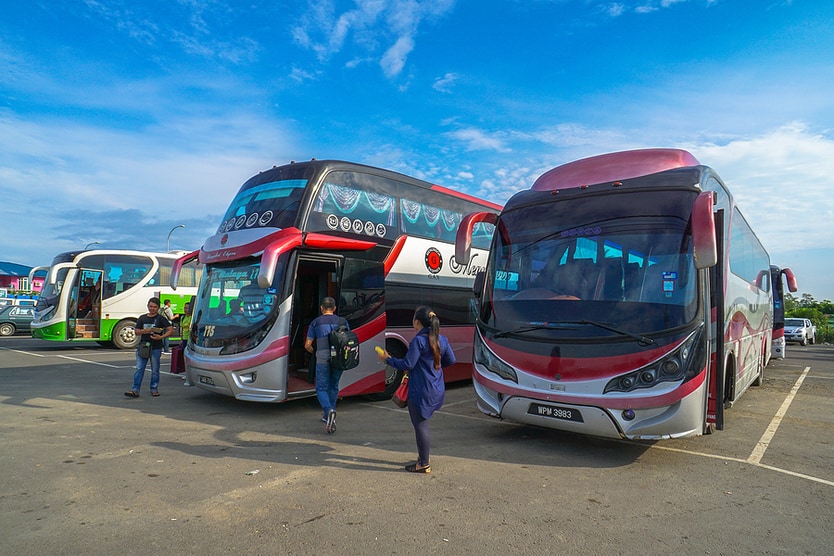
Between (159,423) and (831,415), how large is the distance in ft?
34.8

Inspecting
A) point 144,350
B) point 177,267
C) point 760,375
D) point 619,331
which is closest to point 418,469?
point 619,331

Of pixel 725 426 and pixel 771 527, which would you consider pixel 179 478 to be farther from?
pixel 725 426

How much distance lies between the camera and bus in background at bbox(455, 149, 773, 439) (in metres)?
5.80

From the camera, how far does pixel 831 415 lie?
9312 mm

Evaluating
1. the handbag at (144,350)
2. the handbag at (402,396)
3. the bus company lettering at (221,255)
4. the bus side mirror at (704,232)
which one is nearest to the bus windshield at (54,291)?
the handbag at (144,350)

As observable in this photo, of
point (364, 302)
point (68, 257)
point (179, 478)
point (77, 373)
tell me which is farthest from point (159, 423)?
point (68, 257)

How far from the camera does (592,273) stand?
6477 mm

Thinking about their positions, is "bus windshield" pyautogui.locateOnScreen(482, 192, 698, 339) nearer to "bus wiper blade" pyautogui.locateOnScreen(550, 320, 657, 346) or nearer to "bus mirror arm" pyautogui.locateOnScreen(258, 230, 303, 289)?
"bus wiper blade" pyautogui.locateOnScreen(550, 320, 657, 346)

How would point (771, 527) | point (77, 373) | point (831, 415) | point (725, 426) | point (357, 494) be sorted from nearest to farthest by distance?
point (771, 527), point (357, 494), point (725, 426), point (831, 415), point (77, 373)

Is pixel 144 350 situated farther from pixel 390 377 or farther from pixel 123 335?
pixel 123 335

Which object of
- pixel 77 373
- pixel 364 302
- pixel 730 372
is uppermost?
pixel 364 302

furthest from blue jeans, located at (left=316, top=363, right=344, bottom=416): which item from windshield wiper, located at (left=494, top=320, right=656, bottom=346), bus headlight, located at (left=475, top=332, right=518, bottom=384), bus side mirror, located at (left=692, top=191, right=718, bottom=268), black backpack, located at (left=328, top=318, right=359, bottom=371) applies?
bus side mirror, located at (left=692, top=191, right=718, bottom=268)

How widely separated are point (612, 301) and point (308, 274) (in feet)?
20.1

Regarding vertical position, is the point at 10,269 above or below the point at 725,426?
above
